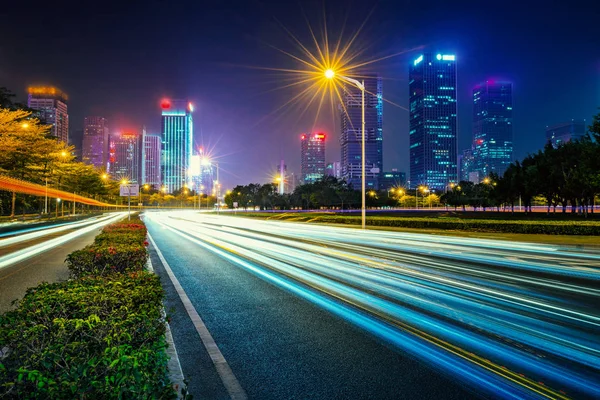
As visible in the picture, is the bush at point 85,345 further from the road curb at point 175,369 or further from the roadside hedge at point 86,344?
the road curb at point 175,369

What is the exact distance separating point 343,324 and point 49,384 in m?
4.53

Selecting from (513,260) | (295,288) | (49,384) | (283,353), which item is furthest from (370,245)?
(49,384)

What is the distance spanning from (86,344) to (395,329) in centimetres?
436

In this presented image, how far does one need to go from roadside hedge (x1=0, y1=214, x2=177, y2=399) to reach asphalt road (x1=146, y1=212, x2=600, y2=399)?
111 cm

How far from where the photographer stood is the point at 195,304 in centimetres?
752

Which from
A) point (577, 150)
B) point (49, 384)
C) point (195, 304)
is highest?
point (577, 150)

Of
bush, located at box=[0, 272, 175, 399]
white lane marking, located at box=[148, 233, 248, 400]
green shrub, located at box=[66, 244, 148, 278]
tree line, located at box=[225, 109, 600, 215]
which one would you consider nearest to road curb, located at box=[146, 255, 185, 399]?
white lane marking, located at box=[148, 233, 248, 400]

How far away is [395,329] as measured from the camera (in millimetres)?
5699

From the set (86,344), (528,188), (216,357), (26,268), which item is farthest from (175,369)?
(528,188)

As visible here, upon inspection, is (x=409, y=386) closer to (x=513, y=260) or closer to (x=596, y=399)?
(x=596, y=399)

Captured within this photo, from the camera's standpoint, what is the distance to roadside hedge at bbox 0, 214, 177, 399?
85.6 inches

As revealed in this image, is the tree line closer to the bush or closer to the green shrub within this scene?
the green shrub

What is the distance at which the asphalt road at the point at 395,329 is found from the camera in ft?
12.9

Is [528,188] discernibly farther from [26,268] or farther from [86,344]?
[86,344]
